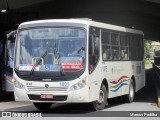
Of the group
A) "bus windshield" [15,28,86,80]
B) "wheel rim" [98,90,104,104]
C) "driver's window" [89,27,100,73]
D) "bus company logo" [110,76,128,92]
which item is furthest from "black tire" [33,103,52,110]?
"driver's window" [89,27,100,73]

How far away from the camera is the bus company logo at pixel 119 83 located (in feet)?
53.2

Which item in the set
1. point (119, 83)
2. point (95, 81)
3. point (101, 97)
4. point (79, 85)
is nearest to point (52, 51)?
point (79, 85)

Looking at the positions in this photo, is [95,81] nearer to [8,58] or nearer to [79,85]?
[79,85]

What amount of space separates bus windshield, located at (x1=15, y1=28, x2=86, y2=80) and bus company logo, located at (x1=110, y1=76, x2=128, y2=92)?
2.77 m

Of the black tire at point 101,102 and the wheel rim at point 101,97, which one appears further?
the wheel rim at point 101,97

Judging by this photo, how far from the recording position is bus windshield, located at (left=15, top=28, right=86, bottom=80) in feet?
45.1

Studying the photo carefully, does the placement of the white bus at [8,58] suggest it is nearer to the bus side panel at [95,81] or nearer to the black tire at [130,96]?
the black tire at [130,96]

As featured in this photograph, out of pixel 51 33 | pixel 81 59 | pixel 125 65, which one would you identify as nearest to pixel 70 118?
pixel 81 59

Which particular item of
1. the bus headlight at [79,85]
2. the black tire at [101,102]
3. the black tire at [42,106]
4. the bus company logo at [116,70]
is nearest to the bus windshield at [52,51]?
Result: the bus headlight at [79,85]

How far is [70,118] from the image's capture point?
13.1m

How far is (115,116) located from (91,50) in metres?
2.06

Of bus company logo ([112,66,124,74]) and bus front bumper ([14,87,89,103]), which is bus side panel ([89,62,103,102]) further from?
bus company logo ([112,66,124,74])

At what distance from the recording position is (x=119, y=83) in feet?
55.4

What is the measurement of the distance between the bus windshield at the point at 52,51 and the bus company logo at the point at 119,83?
9.10 ft
